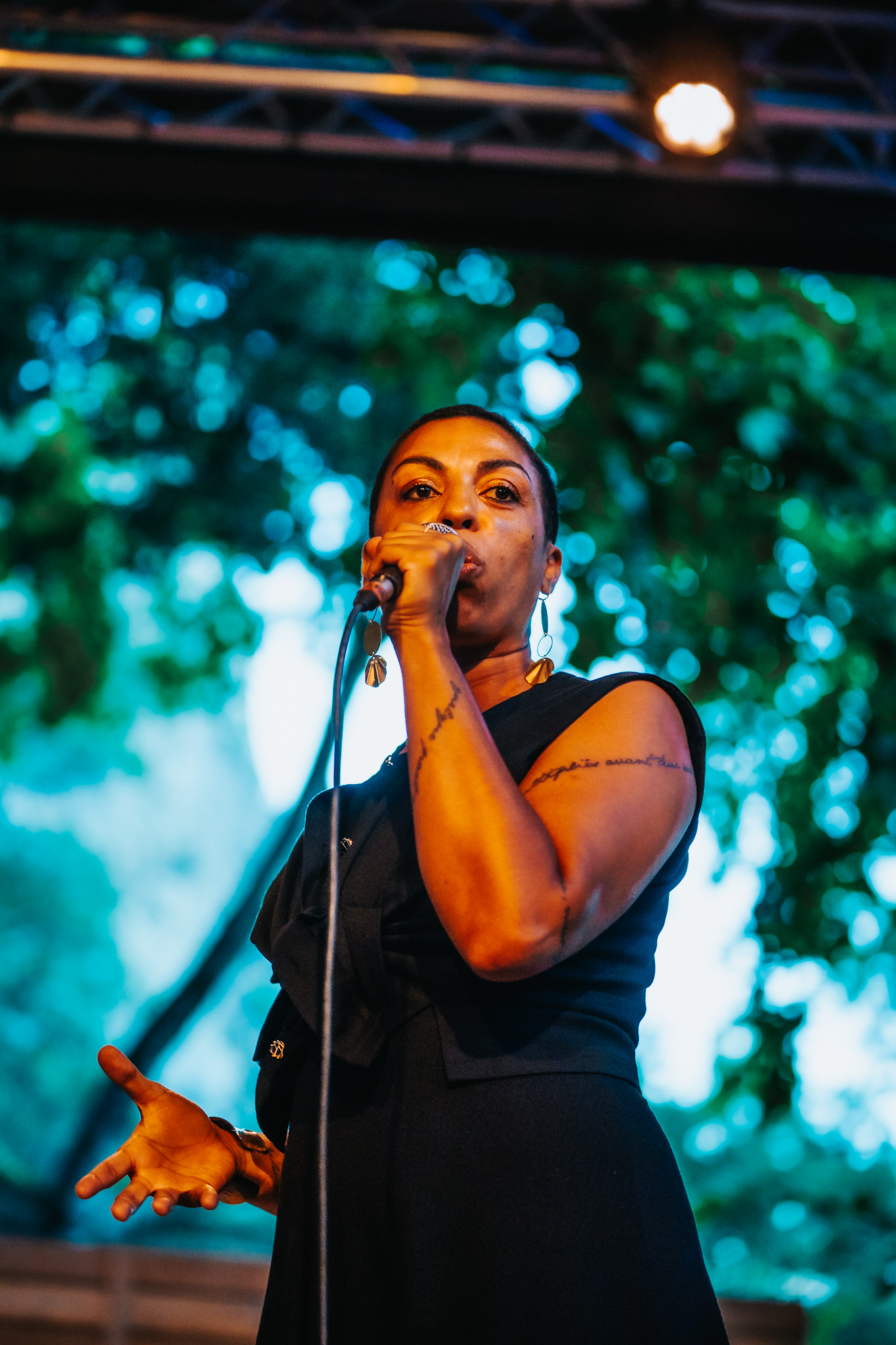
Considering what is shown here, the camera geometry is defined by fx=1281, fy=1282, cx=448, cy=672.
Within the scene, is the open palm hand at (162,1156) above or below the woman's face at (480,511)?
below

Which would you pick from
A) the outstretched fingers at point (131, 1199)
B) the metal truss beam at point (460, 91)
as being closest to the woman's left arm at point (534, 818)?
the outstretched fingers at point (131, 1199)

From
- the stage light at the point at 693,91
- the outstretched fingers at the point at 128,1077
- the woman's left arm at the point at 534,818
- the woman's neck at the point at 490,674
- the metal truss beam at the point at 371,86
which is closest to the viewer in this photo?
the woman's left arm at the point at 534,818

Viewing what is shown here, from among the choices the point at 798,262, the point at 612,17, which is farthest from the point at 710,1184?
the point at 612,17

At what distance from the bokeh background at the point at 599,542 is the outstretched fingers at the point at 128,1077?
11.0 feet

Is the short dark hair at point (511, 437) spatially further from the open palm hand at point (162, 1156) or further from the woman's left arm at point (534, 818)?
the open palm hand at point (162, 1156)

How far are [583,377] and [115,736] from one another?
408 cm

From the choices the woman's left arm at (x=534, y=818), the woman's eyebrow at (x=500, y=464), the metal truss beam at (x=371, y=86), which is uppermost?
the metal truss beam at (x=371, y=86)

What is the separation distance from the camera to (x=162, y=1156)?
133cm

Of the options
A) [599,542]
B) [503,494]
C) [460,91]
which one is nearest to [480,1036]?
[503,494]

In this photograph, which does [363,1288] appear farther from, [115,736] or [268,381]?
[115,736]

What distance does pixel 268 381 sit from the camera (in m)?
5.46

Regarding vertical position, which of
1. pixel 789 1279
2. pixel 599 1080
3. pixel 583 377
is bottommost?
pixel 599 1080

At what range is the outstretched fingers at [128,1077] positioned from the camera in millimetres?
1320

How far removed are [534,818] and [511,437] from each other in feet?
2.04
